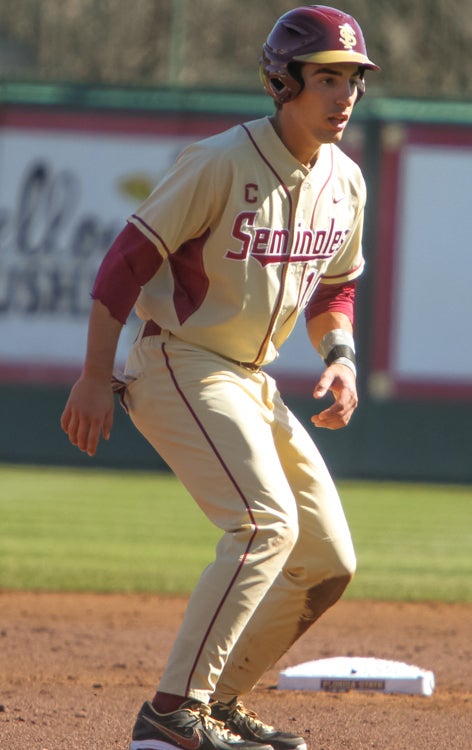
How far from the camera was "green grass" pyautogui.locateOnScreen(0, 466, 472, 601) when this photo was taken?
24.0 feet

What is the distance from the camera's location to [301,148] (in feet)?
11.1

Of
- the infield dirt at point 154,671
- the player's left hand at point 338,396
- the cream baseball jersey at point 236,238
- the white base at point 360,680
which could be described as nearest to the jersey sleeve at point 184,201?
the cream baseball jersey at point 236,238

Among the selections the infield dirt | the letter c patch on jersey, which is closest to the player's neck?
the letter c patch on jersey

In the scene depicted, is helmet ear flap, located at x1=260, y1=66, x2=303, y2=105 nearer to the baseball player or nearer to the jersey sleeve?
the baseball player

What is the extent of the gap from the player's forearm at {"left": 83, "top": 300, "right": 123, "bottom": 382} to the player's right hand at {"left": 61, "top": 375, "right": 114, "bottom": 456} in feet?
0.08

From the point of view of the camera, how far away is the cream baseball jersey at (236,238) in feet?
10.7

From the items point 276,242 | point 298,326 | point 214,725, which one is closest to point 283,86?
point 276,242

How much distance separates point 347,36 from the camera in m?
3.31

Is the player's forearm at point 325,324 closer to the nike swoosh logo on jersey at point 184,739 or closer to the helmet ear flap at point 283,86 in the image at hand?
the helmet ear flap at point 283,86

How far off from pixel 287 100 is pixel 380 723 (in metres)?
1.92

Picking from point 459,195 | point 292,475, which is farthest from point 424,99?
point 292,475

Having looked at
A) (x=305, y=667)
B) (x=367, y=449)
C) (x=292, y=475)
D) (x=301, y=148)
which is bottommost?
(x=367, y=449)

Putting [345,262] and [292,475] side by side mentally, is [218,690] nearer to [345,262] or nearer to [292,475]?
[292,475]

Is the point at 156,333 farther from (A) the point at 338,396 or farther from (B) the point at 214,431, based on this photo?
(A) the point at 338,396
